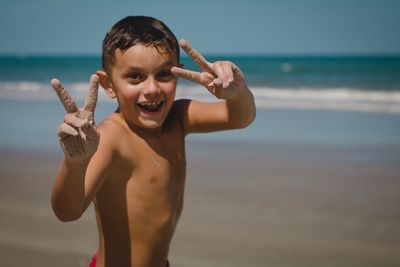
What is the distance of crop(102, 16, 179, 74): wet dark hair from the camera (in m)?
2.05

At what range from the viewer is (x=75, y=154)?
1.57 meters

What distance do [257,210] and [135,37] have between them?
251 centimetres

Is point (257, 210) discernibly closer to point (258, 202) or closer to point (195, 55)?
point (258, 202)

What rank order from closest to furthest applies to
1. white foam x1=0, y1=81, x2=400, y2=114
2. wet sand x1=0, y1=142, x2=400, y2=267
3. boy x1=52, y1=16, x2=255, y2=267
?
boy x1=52, y1=16, x2=255, y2=267, wet sand x1=0, y1=142, x2=400, y2=267, white foam x1=0, y1=81, x2=400, y2=114

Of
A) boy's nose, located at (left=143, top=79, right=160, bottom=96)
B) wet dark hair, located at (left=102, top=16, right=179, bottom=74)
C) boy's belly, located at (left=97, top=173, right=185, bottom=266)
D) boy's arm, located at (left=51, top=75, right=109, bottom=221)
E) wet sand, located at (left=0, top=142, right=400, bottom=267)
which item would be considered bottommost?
wet sand, located at (left=0, top=142, right=400, bottom=267)

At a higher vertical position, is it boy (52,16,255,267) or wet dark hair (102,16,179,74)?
wet dark hair (102,16,179,74)

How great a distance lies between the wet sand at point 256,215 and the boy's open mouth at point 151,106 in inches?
59.2

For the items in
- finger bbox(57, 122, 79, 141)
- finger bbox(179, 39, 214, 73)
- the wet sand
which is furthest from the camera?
the wet sand

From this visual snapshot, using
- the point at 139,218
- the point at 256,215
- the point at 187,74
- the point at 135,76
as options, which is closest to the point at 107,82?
the point at 135,76

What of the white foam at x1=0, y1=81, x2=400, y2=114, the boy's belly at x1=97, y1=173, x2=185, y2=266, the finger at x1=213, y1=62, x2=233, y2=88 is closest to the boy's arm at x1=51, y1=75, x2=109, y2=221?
the boy's belly at x1=97, y1=173, x2=185, y2=266

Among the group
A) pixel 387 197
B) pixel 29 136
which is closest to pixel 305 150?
pixel 387 197

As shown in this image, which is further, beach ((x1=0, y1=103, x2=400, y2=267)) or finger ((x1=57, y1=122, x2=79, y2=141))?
beach ((x1=0, y1=103, x2=400, y2=267))

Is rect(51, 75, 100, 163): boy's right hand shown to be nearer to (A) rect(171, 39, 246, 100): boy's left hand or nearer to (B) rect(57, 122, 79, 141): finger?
(B) rect(57, 122, 79, 141): finger

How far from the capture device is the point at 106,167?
1.94 meters
